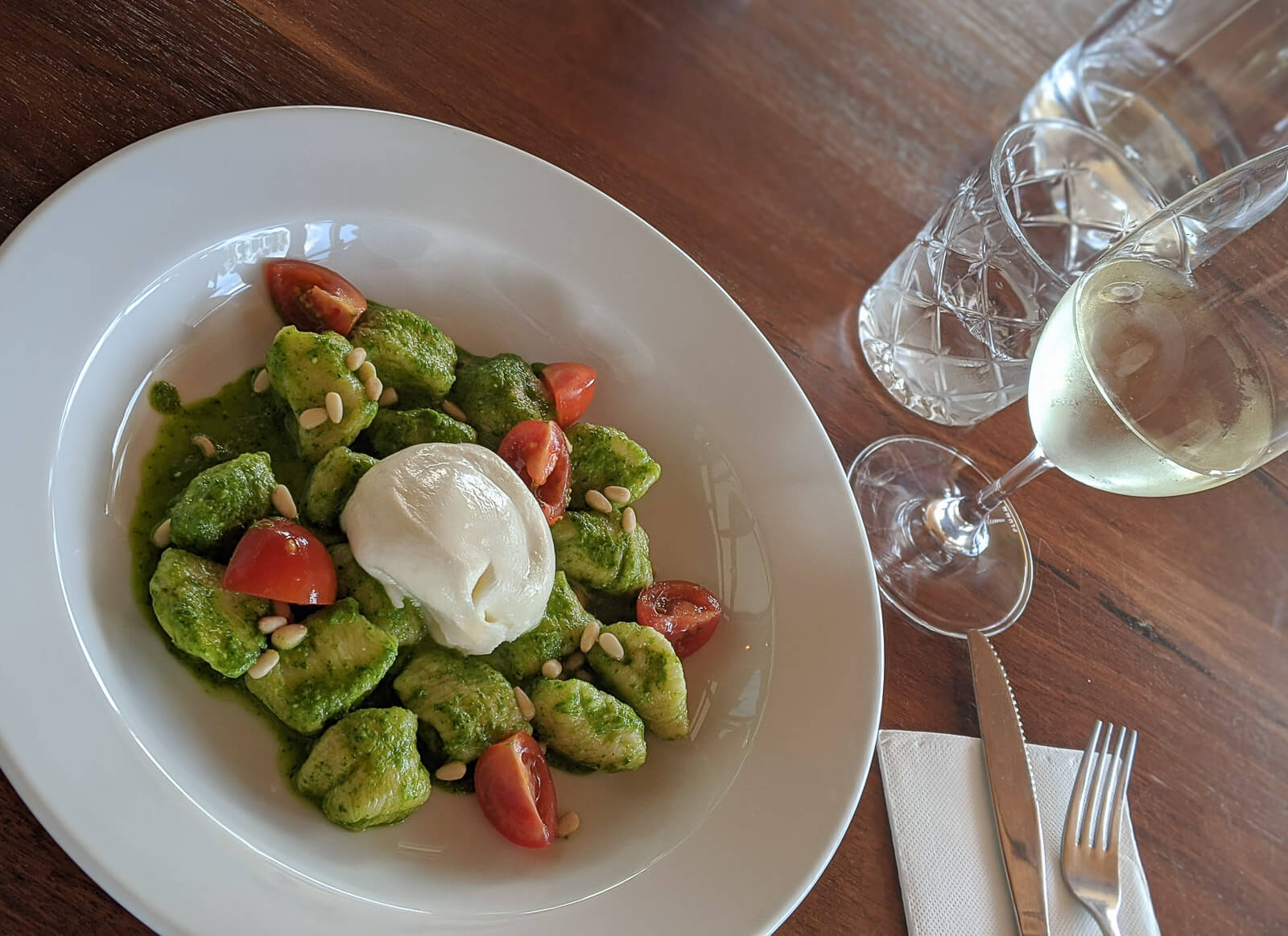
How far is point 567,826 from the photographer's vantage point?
1.30m

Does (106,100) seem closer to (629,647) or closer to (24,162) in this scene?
(24,162)

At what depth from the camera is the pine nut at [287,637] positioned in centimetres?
120

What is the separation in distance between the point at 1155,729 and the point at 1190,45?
184cm

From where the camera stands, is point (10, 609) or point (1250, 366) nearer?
point (10, 609)

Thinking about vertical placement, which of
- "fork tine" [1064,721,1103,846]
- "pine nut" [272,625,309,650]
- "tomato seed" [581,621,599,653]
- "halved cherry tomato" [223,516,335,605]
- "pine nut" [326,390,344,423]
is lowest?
"pine nut" [272,625,309,650]

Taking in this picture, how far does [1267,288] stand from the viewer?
4.14ft

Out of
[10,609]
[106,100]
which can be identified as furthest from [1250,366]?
[106,100]

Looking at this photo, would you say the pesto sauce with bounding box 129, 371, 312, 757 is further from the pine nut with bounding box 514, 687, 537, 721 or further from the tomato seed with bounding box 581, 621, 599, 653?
the tomato seed with bounding box 581, 621, 599, 653

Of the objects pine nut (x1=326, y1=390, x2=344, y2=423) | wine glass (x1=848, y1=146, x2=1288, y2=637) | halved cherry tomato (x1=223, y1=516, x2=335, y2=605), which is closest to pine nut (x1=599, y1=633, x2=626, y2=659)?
halved cherry tomato (x1=223, y1=516, x2=335, y2=605)

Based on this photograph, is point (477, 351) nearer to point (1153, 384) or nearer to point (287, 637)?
point (287, 637)

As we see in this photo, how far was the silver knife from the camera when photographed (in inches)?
55.4

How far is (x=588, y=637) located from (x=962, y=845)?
0.66m

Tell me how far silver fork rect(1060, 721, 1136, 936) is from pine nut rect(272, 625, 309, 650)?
122 cm

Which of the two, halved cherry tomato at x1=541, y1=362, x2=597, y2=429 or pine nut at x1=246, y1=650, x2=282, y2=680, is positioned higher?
halved cherry tomato at x1=541, y1=362, x2=597, y2=429
